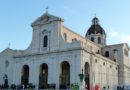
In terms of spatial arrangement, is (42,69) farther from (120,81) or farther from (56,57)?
(120,81)

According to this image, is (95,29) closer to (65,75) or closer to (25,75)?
(25,75)

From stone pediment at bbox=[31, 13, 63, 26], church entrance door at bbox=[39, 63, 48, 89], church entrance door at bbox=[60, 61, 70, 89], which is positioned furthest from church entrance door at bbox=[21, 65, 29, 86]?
stone pediment at bbox=[31, 13, 63, 26]

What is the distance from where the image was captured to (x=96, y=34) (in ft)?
242

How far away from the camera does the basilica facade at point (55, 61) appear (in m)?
49.2

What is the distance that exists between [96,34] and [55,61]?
2545cm

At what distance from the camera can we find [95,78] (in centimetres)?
5328

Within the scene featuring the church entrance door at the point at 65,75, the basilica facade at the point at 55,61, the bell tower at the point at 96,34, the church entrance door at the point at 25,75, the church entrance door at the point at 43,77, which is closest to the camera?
the basilica facade at the point at 55,61

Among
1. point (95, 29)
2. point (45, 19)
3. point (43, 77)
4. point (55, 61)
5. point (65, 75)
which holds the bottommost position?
point (43, 77)

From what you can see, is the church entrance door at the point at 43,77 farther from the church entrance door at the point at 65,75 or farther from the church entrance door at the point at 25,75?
the church entrance door at the point at 25,75

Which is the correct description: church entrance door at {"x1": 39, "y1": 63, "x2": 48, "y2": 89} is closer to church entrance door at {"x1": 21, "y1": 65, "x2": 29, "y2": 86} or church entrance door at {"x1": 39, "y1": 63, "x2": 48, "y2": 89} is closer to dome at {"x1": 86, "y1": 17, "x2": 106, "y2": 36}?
church entrance door at {"x1": 21, "y1": 65, "x2": 29, "y2": 86}

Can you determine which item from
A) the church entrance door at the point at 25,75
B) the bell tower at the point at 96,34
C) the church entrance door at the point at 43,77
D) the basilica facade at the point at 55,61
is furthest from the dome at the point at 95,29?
the church entrance door at the point at 25,75

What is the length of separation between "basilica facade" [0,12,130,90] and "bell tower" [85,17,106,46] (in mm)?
10816

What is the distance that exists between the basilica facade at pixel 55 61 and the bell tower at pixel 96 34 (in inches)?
426

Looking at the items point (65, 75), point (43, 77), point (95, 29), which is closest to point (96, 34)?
point (95, 29)
